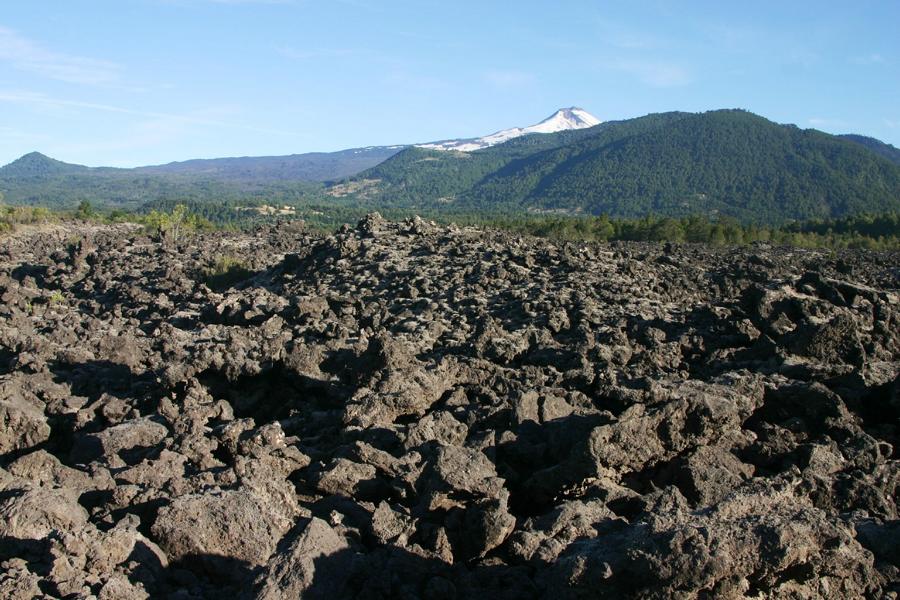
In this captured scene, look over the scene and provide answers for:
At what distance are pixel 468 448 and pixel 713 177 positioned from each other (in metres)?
156

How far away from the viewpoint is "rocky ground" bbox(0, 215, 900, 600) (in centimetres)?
569

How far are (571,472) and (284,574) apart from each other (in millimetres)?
3353

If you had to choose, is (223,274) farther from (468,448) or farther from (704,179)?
(704,179)

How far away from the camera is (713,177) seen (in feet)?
504

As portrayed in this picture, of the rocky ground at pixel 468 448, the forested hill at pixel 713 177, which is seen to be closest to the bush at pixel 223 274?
the rocky ground at pixel 468 448

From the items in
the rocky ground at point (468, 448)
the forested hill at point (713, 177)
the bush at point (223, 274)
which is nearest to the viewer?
the rocky ground at point (468, 448)

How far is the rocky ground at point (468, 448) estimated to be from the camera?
5.69m

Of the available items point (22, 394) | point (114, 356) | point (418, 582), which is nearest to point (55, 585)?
point (418, 582)

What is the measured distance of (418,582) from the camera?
6.03 m

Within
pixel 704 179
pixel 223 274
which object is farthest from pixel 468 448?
pixel 704 179

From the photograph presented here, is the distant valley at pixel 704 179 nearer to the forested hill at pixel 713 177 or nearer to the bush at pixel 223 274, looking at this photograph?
the forested hill at pixel 713 177

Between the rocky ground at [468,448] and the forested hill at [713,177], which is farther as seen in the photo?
the forested hill at [713,177]

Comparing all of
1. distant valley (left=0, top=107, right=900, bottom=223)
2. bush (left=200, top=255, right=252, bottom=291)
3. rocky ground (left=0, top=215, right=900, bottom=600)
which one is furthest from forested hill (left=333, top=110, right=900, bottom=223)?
rocky ground (left=0, top=215, right=900, bottom=600)

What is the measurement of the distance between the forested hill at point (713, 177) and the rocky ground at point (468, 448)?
364 feet
